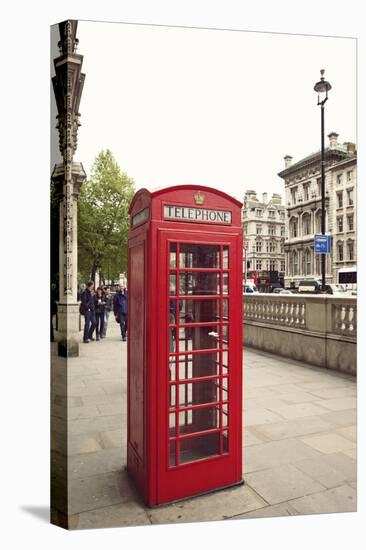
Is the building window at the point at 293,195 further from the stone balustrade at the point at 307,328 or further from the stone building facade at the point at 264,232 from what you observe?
the stone balustrade at the point at 307,328

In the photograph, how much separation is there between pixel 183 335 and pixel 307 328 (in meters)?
4.84

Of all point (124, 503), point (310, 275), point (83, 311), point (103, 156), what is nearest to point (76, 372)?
point (83, 311)

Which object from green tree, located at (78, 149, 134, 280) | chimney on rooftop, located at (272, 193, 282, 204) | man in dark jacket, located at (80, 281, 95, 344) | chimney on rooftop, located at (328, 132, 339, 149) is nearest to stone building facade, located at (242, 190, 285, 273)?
chimney on rooftop, located at (272, 193, 282, 204)

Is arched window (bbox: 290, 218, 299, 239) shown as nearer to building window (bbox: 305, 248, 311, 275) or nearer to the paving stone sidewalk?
building window (bbox: 305, 248, 311, 275)

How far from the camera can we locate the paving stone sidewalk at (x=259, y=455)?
2.61m

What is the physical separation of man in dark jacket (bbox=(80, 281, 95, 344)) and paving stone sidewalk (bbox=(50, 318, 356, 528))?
3527 mm

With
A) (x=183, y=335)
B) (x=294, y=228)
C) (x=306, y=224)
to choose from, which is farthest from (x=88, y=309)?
(x=294, y=228)

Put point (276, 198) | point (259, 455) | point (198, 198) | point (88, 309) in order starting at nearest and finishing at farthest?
point (198, 198) < point (259, 455) < point (88, 309) < point (276, 198)

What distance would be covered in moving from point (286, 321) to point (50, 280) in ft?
19.8

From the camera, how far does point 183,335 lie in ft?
9.70

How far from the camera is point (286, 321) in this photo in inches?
312

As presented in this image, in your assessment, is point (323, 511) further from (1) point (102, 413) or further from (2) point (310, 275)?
(2) point (310, 275)

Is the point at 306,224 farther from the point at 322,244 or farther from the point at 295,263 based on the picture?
the point at 322,244

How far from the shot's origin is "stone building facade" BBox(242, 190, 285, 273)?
1965 inches
